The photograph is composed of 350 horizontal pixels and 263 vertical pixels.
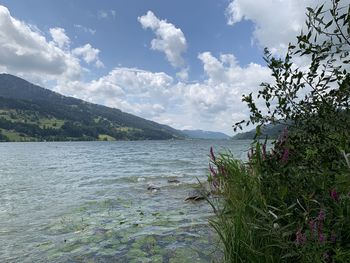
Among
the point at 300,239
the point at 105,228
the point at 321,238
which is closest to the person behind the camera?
the point at 321,238

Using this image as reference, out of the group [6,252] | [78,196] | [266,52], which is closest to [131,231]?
[6,252]

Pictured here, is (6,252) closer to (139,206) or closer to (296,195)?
(139,206)

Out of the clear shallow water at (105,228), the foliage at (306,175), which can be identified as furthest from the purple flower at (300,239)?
the clear shallow water at (105,228)

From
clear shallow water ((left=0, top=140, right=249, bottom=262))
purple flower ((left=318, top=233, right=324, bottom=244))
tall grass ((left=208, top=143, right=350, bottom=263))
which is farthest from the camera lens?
clear shallow water ((left=0, top=140, right=249, bottom=262))

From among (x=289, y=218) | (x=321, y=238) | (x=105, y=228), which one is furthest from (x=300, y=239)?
(x=105, y=228)

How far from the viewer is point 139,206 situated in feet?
49.0

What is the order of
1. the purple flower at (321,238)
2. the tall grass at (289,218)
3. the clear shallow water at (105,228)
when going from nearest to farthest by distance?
1. the purple flower at (321,238)
2. the tall grass at (289,218)
3. the clear shallow water at (105,228)

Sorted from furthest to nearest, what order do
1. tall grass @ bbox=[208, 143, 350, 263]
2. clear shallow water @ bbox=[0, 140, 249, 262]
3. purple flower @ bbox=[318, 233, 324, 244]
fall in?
clear shallow water @ bbox=[0, 140, 249, 262] < tall grass @ bbox=[208, 143, 350, 263] < purple flower @ bbox=[318, 233, 324, 244]

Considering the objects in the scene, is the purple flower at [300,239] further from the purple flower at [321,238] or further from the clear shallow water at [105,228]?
the clear shallow water at [105,228]

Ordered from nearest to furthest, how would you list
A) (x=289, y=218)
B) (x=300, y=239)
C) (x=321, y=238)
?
1. (x=321, y=238)
2. (x=300, y=239)
3. (x=289, y=218)

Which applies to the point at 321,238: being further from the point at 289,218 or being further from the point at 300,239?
the point at 289,218

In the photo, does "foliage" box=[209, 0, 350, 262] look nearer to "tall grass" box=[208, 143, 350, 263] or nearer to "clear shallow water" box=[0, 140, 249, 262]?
"tall grass" box=[208, 143, 350, 263]

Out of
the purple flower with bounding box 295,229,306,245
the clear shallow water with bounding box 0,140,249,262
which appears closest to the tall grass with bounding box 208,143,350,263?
the purple flower with bounding box 295,229,306,245

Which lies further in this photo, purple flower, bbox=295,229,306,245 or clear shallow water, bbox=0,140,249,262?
clear shallow water, bbox=0,140,249,262
